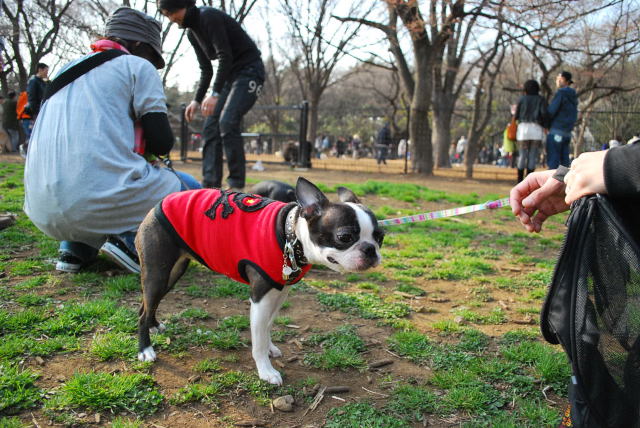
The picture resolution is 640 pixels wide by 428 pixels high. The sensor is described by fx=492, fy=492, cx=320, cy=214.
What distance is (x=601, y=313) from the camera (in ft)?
5.51

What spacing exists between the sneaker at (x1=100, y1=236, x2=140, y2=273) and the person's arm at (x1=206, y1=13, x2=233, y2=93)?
2343 mm

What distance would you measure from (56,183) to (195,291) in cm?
130

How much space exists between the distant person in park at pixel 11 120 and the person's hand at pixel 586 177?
1804 cm

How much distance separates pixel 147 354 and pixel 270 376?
29.0 inches

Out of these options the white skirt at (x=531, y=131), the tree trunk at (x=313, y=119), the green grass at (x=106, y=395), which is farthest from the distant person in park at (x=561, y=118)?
the tree trunk at (x=313, y=119)

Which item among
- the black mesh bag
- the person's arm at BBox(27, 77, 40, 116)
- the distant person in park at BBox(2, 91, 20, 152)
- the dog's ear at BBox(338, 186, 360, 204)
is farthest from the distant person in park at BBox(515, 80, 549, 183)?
the distant person in park at BBox(2, 91, 20, 152)

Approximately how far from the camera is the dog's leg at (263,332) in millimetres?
2645

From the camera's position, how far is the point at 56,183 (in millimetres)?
3643

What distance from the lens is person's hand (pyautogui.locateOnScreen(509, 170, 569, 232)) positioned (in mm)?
2162

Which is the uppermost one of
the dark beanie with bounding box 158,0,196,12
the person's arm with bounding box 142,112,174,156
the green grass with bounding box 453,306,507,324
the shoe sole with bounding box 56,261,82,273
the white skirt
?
the dark beanie with bounding box 158,0,196,12

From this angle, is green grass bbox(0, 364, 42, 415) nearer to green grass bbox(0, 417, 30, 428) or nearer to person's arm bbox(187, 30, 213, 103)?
green grass bbox(0, 417, 30, 428)

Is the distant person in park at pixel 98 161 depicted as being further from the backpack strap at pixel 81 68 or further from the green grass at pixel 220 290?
the green grass at pixel 220 290

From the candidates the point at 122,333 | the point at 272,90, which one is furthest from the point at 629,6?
the point at 272,90

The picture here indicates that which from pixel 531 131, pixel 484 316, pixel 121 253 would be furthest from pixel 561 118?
pixel 121 253
